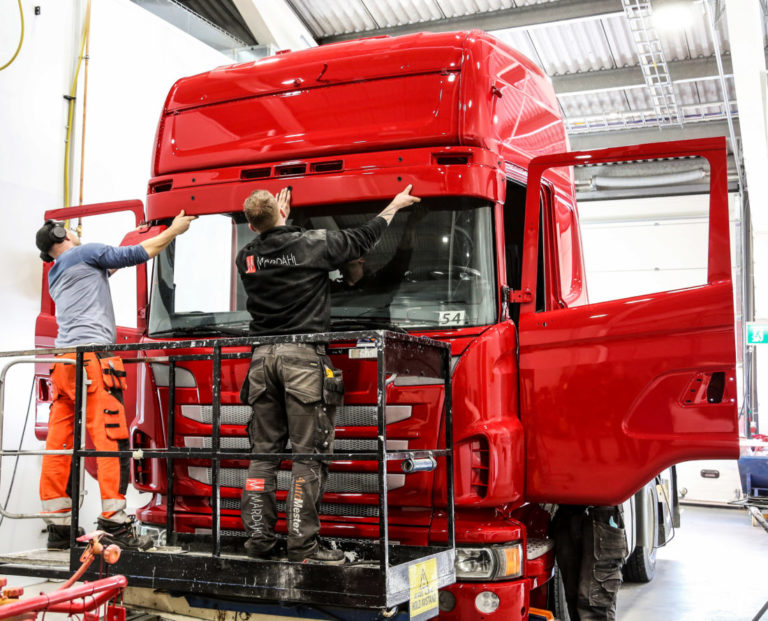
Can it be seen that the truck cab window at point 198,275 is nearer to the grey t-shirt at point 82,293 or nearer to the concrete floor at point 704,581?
the grey t-shirt at point 82,293

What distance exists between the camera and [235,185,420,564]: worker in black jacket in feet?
11.6

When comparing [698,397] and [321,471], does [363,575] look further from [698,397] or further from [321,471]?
[698,397]

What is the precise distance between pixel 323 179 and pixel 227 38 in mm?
6304

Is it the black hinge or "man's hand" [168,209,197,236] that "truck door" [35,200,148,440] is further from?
the black hinge

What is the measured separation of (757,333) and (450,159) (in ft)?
39.1

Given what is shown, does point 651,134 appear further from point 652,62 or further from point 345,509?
point 345,509

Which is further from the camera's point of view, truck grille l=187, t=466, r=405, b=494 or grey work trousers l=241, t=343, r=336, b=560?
truck grille l=187, t=466, r=405, b=494

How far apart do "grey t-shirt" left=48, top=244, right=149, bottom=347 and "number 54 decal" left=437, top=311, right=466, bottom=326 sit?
1880 millimetres

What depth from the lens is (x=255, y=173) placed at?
4.53m

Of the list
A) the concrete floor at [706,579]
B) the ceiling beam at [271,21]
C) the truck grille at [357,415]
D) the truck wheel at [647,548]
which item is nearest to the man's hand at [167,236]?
the truck grille at [357,415]

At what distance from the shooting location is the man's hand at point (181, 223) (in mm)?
4609

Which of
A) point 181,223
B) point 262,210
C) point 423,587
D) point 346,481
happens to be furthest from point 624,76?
point 423,587

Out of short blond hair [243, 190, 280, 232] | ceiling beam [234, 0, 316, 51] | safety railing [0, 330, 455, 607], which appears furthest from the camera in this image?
ceiling beam [234, 0, 316, 51]

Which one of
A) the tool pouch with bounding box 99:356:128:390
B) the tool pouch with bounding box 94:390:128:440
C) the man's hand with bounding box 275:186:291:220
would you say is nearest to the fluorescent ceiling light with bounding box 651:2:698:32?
the man's hand with bounding box 275:186:291:220
